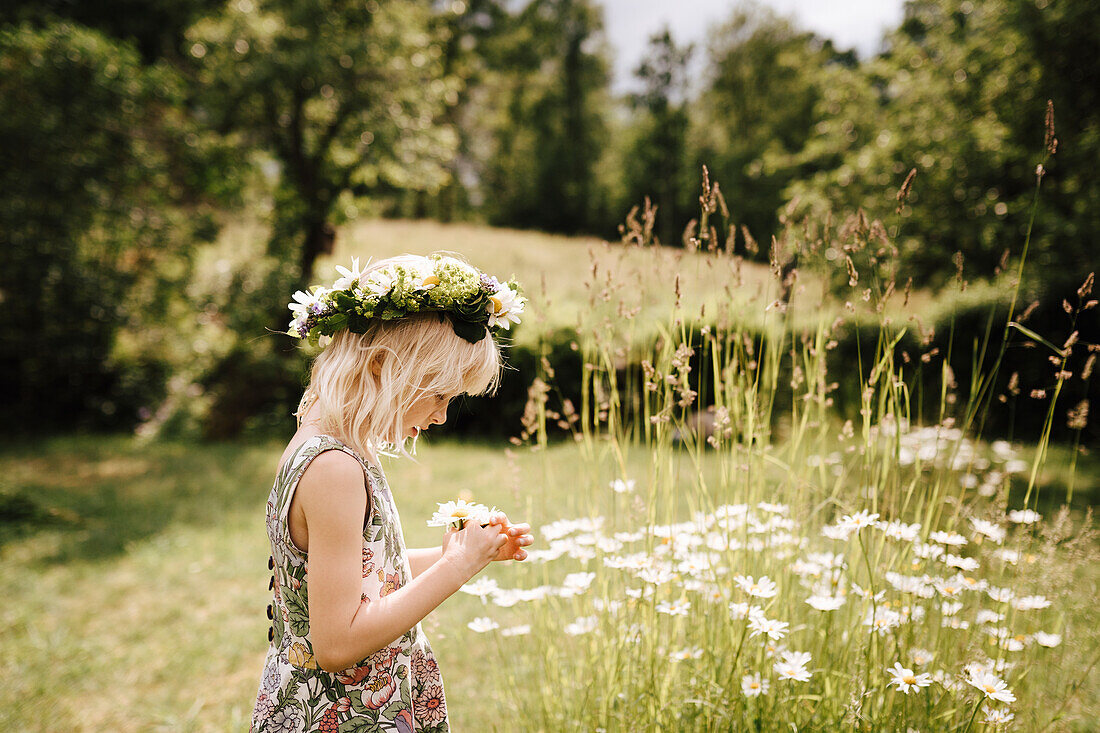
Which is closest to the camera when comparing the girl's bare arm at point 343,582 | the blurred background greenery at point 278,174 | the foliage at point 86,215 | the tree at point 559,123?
the girl's bare arm at point 343,582

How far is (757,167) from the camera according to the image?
9367 millimetres

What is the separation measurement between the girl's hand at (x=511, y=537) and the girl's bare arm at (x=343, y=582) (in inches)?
5.6

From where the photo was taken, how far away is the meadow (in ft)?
6.06

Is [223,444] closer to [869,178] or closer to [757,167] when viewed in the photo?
[757,167]

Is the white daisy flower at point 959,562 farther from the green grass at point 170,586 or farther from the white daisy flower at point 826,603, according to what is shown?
the green grass at point 170,586

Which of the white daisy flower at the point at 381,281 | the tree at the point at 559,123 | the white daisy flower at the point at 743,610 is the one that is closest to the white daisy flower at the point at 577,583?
the white daisy flower at the point at 743,610

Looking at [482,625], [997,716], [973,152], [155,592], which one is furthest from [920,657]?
[973,152]

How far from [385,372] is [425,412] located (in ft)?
0.46

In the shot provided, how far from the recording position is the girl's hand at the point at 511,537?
4.64 ft

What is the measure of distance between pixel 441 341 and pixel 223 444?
8.22 meters

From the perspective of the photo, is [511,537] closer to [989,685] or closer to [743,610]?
[743,610]

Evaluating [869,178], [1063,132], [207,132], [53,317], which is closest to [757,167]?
[869,178]

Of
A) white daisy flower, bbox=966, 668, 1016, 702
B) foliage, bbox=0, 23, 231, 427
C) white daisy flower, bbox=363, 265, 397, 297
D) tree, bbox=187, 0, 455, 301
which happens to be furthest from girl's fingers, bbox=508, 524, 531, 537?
foliage, bbox=0, 23, 231, 427

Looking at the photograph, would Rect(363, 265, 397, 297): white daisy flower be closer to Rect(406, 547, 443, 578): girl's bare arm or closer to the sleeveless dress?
the sleeveless dress
